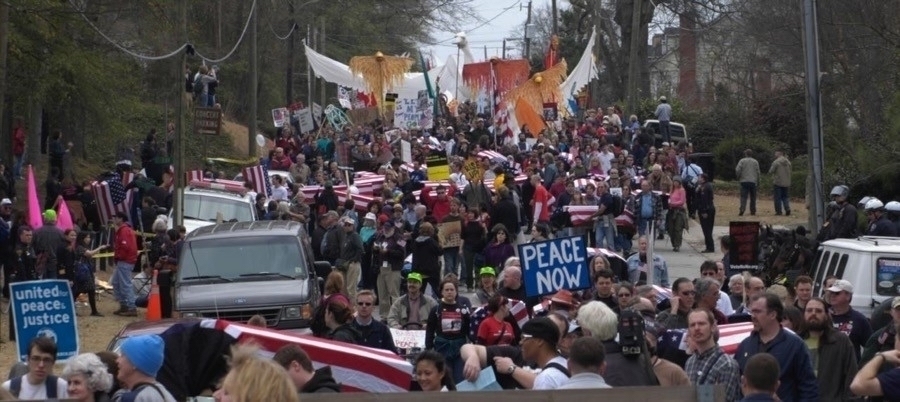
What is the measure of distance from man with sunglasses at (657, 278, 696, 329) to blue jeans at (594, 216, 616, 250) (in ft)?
48.8

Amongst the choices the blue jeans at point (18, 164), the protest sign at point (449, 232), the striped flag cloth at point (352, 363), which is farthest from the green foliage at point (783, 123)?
the striped flag cloth at point (352, 363)

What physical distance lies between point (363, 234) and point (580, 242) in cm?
952

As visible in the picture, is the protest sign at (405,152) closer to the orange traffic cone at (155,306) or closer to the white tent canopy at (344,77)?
the white tent canopy at (344,77)

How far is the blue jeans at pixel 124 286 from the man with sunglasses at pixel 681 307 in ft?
39.8

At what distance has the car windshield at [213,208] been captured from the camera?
2597 cm

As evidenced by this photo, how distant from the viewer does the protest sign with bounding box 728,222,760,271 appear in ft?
67.8

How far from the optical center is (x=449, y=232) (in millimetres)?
24188

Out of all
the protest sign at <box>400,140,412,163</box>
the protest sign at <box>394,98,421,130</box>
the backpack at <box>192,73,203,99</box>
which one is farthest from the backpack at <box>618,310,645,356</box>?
the protest sign at <box>394,98,421,130</box>

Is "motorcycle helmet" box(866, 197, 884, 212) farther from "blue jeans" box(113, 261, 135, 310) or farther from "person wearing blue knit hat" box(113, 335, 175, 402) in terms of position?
"person wearing blue knit hat" box(113, 335, 175, 402)

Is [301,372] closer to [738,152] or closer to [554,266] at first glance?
[554,266]

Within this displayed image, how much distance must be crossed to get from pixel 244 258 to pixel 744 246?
22.3ft

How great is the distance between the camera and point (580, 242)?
15.1 meters

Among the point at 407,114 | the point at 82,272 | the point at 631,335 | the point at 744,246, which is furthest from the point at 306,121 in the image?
the point at 631,335

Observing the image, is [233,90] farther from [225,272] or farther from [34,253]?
[225,272]
